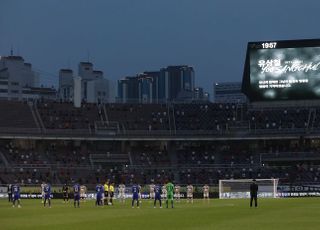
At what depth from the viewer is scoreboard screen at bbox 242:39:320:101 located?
84688 mm

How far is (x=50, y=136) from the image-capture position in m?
95.8

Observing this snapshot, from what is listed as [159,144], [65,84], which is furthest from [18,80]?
[159,144]

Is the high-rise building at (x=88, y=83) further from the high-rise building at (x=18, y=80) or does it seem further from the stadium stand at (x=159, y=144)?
the stadium stand at (x=159, y=144)

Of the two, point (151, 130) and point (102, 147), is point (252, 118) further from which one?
point (102, 147)

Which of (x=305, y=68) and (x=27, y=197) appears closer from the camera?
(x=27, y=197)

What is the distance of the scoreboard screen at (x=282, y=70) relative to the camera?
8469 centimetres

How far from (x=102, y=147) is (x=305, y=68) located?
32714 millimetres

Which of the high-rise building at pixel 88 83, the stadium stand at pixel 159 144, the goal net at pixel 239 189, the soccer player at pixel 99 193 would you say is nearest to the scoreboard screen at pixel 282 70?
the stadium stand at pixel 159 144

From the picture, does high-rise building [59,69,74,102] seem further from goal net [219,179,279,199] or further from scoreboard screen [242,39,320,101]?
goal net [219,179,279,199]

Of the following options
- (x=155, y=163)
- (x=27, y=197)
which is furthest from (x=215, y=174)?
(x=27, y=197)

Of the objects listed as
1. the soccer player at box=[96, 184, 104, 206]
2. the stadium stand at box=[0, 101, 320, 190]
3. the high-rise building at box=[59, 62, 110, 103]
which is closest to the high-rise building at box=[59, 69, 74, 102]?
the high-rise building at box=[59, 62, 110, 103]

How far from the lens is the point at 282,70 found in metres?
84.8

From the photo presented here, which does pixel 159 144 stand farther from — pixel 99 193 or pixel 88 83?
pixel 88 83

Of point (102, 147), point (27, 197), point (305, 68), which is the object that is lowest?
point (27, 197)
